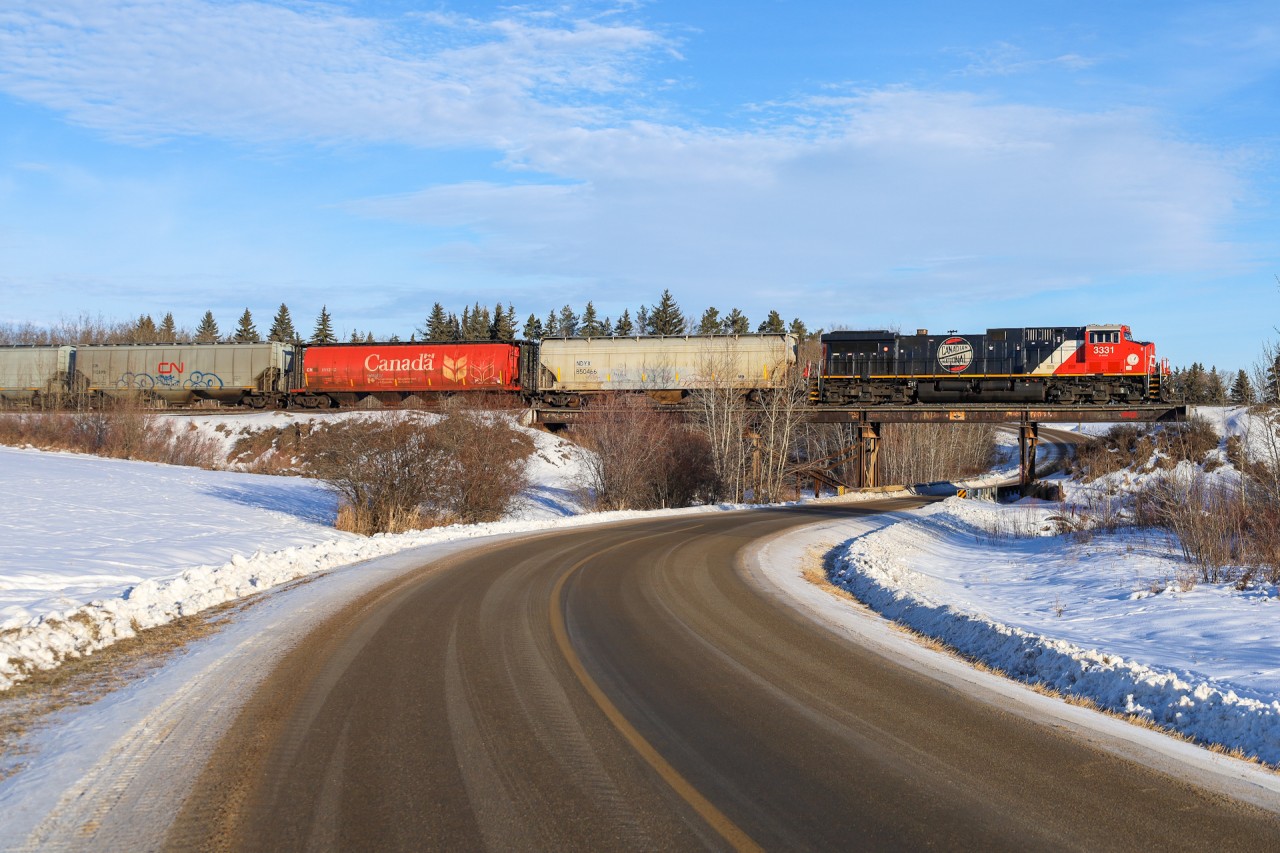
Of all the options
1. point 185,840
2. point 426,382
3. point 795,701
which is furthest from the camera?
point 426,382

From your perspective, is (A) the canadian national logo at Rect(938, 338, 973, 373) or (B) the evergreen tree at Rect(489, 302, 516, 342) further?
(B) the evergreen tree at Rect(489, 302, 516, 342)

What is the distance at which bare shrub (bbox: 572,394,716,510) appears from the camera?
113 feet

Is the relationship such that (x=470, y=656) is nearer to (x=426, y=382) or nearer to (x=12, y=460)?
(x=12, y=460)

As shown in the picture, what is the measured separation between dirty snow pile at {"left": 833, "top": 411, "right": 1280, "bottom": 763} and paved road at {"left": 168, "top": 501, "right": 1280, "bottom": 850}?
1294 millimetres

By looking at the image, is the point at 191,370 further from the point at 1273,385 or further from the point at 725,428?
the point at 1273,385

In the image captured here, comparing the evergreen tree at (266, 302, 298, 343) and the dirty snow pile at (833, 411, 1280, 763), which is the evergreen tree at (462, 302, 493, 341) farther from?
the dirty snow pile at (833, 411, 1280, 763)

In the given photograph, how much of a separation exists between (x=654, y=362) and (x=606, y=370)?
2.73 m

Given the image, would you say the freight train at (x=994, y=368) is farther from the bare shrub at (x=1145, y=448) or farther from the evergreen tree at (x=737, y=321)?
the evergreen tree at (x=737, y=321)

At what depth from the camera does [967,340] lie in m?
43.4

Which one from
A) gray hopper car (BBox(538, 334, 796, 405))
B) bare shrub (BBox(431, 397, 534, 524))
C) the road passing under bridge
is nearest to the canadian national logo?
the road passing under bridge

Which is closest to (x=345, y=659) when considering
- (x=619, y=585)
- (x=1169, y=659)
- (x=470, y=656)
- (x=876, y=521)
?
(x=470, y=656)

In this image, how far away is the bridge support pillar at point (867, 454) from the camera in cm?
4516

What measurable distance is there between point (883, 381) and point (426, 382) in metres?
25.0

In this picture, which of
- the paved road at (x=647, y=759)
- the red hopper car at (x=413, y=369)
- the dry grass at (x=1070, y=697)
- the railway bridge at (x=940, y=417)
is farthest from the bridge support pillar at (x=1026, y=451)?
the paved road at (x=647, y=759)
